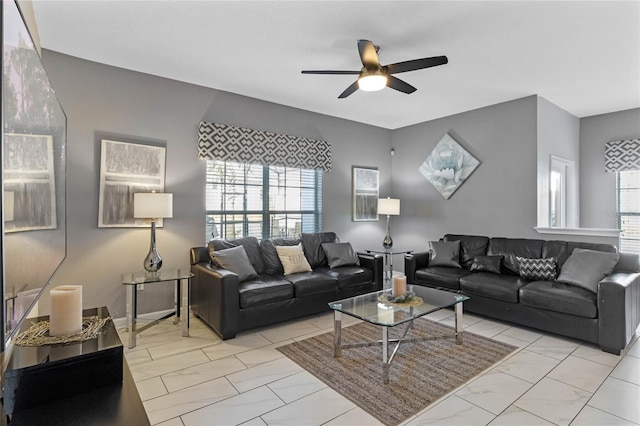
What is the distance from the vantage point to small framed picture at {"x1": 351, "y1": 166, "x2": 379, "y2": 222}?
19.1ft

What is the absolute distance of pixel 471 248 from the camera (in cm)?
464

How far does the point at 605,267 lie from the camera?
334cm

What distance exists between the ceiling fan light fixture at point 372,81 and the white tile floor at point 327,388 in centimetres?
249

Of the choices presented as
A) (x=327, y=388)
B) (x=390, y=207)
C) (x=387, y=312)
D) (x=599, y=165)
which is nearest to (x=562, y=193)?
(x=599, y=165)

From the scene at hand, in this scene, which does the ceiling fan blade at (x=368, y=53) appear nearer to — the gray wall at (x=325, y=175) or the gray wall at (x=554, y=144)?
the gray wall at (x=325, y=175)

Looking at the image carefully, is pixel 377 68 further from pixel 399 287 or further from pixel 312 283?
pixel 312 283

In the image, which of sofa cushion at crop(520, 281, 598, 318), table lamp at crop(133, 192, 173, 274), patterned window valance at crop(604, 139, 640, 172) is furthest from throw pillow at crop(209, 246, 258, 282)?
patterned window valance at crop(604, 139, 640, 172)

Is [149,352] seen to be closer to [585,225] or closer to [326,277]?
[326,277]

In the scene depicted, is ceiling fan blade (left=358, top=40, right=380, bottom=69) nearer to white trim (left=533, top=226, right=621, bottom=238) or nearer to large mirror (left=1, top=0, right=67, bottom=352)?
large mirror (left=1, top=0, right=67, bottom=352)

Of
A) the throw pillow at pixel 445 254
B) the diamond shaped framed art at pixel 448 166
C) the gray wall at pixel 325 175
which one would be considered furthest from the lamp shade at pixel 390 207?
the throw pillow at pixel 445 254

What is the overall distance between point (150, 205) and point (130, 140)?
33.6 inches

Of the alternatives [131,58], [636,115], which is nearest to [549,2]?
[131,58]

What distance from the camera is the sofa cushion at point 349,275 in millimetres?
4152

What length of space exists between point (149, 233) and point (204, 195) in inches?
30.2
